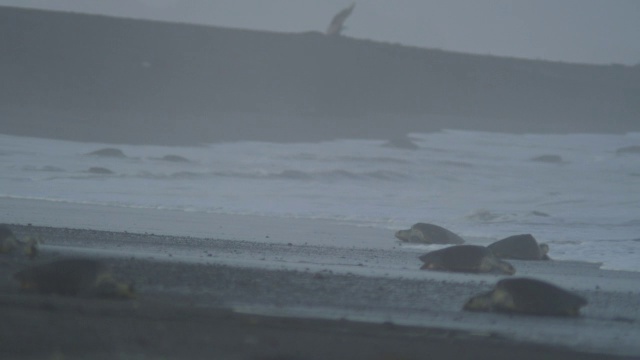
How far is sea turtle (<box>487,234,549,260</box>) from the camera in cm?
1533

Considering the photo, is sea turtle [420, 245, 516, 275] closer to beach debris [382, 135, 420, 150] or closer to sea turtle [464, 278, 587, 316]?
sea turtle [464, 278, 587, 316]

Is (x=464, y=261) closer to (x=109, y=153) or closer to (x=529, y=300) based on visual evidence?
(x=529, y=300)

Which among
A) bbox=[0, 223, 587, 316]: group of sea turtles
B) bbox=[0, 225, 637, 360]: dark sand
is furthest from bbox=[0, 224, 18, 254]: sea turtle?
bbox=[0, 225, 637, 360]: dark sand

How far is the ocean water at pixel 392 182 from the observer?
21.5 m

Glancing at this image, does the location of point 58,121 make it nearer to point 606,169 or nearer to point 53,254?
point 606,169

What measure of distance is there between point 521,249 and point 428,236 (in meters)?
2.65

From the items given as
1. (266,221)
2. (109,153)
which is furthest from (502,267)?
(109,153)

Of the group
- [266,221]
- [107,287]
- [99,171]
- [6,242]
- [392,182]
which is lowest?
[107,287]

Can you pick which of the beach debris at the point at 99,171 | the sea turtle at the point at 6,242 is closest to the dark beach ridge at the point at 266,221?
the sea turtle at the point at 6,242

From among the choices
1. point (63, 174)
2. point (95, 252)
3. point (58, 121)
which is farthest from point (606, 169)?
point (95, 252)

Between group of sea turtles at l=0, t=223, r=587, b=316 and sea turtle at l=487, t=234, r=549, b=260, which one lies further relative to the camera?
sea turtle at l=487, t=234, r=549, b=260

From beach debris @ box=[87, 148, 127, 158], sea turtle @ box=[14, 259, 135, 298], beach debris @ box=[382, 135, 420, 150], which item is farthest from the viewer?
beach debris @ box=[382, 135, 420, 150]

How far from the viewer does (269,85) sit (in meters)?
44.2

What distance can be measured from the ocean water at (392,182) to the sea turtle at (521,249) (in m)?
0.81
